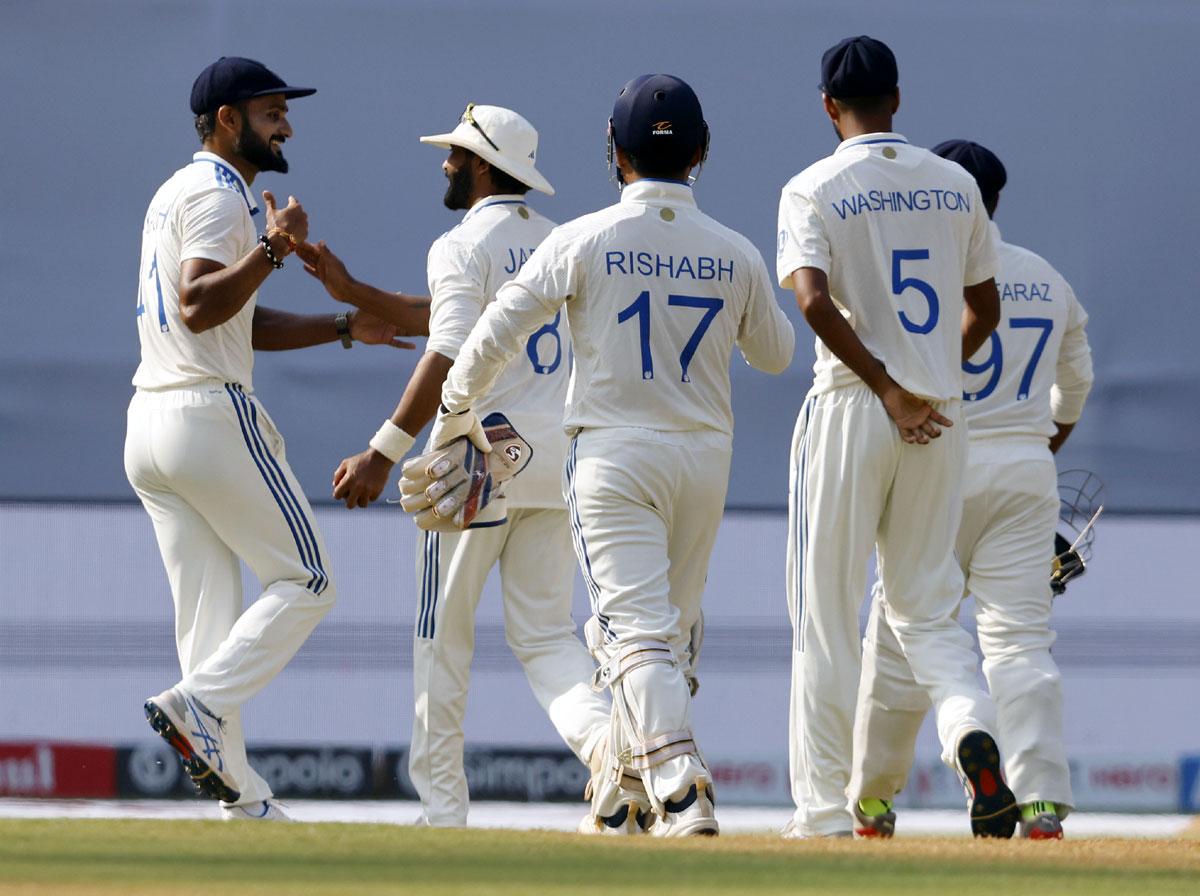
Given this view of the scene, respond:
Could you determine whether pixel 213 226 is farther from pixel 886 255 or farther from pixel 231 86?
pixel 886 255

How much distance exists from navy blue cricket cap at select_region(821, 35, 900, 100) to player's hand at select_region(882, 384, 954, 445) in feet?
2.44

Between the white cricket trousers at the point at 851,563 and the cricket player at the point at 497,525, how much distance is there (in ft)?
2.87

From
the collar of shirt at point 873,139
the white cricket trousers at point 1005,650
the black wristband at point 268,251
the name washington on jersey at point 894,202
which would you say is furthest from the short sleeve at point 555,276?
the white cricket trousers at point 1005,650

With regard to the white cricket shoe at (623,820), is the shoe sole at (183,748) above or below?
above

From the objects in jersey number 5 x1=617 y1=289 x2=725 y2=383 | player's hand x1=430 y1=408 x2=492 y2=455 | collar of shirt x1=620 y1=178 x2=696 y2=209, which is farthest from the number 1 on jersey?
player's hand x1=430 y1=408 x2=492 y2=455

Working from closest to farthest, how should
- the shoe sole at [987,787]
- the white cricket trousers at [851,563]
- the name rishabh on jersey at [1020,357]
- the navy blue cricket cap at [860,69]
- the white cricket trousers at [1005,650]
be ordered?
the shoe sole at [987,787] → the white cricket trousers at [851,563] → the navy blue cricket cap at [860,69] → the white cricket trousers at [1005,650] → the name rishabh on jersey at [1020,357]

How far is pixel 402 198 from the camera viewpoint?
809 centimetres

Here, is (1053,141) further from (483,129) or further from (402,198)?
(483,129)

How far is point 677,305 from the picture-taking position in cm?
494

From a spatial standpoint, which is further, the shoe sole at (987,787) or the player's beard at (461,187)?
the player's beard at (461,187)

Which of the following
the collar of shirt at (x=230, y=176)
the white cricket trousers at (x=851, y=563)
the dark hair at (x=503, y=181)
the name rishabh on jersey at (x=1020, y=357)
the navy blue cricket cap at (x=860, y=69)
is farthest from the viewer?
the dark hair at (x=503, y=181)

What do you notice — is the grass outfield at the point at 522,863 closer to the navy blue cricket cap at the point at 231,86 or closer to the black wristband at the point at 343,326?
the black wristband at the point at 343,326

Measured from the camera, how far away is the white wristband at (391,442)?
217 inches

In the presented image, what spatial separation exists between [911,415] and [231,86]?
7.17 ft
